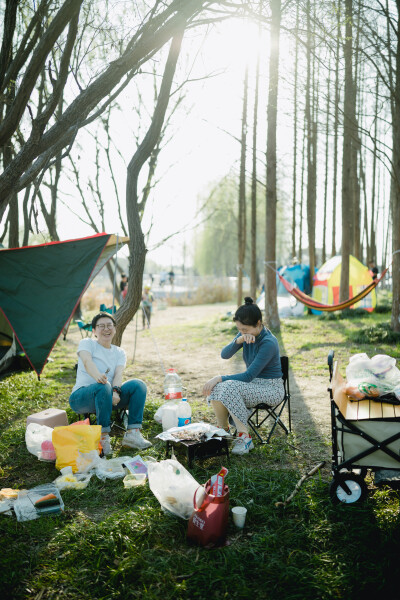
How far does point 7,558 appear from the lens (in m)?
2.29

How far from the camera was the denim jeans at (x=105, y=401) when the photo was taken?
12.1 feet

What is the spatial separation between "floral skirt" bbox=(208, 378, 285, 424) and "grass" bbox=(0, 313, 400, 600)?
384 mm

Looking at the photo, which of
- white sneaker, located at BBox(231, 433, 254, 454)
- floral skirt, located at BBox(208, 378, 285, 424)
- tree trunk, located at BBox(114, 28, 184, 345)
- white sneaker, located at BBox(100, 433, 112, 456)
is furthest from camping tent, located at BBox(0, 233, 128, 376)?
white sneaker, located at BBox(231, 433, 254, 454)

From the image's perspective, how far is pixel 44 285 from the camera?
4887 mm

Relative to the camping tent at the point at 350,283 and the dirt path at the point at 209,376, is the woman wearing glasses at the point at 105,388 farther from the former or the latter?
the camping tent at the point at 350,283

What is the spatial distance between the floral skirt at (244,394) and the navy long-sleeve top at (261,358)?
64 millimetres

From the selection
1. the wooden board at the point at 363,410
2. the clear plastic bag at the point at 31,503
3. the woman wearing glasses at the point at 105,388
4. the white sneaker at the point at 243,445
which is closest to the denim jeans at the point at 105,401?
the woman wearing glasses at the point at 105,388

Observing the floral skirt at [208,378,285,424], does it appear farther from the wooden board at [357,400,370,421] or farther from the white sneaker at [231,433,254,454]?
the wooden board at [357,400,370,421]

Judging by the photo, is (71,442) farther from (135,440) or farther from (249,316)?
(249,316)

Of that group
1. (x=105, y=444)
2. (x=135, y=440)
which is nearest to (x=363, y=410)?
(x=135, y=440)

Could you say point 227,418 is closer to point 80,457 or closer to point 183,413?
point 183,413

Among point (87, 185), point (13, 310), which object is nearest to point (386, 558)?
point (13, 310)

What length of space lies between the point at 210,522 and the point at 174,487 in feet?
1.13

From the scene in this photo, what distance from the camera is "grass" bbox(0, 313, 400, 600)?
2.08 m
